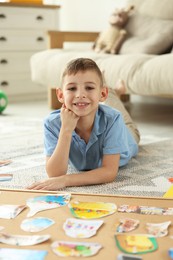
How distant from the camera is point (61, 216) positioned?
974mm

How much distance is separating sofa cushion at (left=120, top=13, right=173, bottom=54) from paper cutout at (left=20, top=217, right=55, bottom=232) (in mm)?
2112

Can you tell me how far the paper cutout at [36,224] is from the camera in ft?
2.99

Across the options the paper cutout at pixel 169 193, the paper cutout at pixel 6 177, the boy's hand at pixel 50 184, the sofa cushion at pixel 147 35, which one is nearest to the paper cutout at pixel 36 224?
the boy's hand at pixel 50 184

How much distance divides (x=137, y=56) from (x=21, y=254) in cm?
192

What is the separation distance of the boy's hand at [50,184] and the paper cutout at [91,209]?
269 mm

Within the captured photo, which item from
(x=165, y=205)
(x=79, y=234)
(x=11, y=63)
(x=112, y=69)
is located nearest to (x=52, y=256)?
(x=79, y=234)

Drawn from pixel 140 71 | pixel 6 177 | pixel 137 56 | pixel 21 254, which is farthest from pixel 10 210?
pixel 137 56

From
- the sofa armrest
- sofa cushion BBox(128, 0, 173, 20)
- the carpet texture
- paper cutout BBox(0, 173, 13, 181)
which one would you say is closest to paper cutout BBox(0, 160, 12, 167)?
the carpet texture

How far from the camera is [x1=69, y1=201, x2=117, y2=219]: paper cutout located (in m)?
0.97

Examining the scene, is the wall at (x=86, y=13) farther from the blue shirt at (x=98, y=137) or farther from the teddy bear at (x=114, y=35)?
the blue shirt at (x=98, y=137)

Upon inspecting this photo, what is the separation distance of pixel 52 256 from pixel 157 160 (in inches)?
40.6

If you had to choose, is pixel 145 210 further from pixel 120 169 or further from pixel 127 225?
pixel 120 169

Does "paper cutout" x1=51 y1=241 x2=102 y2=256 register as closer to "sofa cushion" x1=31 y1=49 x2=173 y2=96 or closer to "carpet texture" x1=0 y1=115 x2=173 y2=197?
"carpet texture" x1=0 y1=115 x2=173 y2=197

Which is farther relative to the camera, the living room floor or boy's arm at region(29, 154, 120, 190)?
the living room floor
